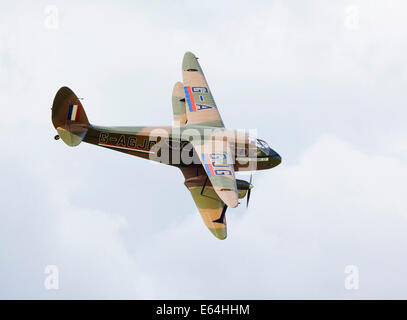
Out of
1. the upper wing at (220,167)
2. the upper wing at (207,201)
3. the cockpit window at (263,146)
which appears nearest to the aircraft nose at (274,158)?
the cockpit window at (263,146)

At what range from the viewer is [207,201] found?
34.9m

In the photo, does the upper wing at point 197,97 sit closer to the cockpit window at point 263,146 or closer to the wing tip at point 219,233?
the cockpit window at point 263,146

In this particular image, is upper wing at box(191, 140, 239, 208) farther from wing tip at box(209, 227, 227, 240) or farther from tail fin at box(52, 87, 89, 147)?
tail fin at box(52, 87, 89, 147)

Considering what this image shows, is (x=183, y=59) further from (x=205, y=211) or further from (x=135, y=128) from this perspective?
(x=205, y=211)

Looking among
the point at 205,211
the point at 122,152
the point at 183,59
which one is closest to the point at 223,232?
the point at 205,211

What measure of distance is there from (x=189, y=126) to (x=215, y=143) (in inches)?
78.6

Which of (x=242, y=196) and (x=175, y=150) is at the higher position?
(x=175, y=150)

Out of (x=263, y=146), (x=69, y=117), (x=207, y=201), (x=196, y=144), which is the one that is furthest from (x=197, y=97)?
(x=69, y=117)

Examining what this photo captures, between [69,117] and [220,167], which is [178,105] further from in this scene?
[220,167]

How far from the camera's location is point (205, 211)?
3425 centimetres

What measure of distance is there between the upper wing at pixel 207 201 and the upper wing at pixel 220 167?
1.78 m

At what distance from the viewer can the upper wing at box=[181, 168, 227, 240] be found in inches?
1309

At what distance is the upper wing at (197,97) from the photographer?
37.4m

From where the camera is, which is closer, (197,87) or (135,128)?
(135,128)
